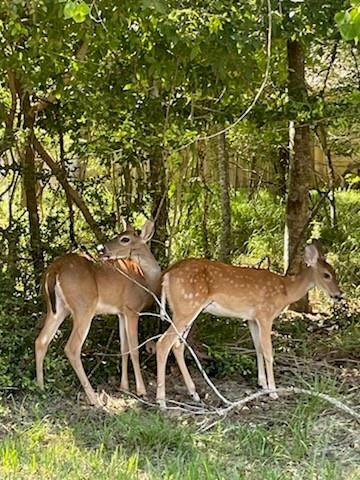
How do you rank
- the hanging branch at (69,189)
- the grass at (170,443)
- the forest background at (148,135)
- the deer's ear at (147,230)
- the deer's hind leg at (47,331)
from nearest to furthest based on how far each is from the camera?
the grass at (170,443)
the forest background at (148,135)
the deer's hind leg at (47,331)
the deer's ear at (147,230)
the hanging branch at (69,189)

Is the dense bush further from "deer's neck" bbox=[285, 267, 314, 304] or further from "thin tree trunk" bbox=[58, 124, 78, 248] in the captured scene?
"deer's neck" bbox=[285, 267, 314, 304]

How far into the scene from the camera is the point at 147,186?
6.76 metres

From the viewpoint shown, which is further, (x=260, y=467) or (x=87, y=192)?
(x=87, y=192)

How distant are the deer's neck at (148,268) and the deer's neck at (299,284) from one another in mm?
905

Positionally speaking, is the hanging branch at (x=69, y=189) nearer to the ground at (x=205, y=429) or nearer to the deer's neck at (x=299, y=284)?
the ground at (x=205, y=429)

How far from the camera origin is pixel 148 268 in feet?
19.9

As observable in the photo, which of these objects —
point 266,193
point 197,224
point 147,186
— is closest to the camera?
point 147,186

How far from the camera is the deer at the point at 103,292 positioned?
5648 millimetres

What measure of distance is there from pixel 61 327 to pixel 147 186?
1.31 m

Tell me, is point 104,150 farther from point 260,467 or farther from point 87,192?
point 260,467

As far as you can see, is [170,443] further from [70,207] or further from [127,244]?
[70,207]

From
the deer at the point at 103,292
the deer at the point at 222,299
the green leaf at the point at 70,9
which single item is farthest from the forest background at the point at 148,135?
the green leaf at the point at 70,9

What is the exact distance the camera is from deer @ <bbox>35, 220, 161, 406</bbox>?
5648mm

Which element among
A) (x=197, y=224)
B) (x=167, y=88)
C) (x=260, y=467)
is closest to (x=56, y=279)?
(x=167, y=88)
